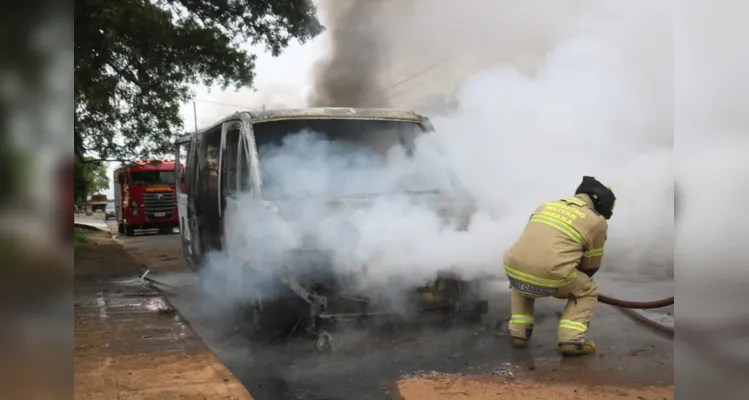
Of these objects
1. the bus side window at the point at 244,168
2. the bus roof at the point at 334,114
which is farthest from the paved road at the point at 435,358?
the bus roof at the point at 334,114

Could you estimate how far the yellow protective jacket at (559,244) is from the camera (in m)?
3.78

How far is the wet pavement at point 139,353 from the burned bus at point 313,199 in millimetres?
721

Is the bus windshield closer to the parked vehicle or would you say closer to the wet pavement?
the parked vehicle

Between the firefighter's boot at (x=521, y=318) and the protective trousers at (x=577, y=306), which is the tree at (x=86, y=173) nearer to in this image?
the firefighter's boot at (x=521, y=318)

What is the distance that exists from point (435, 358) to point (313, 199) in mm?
1481

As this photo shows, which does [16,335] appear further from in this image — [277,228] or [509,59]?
[509,59]

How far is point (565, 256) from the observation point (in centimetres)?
378

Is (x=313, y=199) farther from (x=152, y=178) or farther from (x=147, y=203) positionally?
(x=147, y=203)

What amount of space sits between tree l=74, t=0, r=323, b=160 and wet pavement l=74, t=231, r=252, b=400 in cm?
182

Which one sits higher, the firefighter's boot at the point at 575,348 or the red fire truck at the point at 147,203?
the red fire truck at the point at 147,203

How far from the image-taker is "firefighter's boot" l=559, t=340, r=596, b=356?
13.0ft

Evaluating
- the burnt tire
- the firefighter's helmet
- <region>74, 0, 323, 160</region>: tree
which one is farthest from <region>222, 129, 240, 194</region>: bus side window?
the firefighter's helmet

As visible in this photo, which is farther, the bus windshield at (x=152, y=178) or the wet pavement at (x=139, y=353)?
the bus windshield at (x=152, y=178)

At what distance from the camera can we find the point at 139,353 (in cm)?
454
